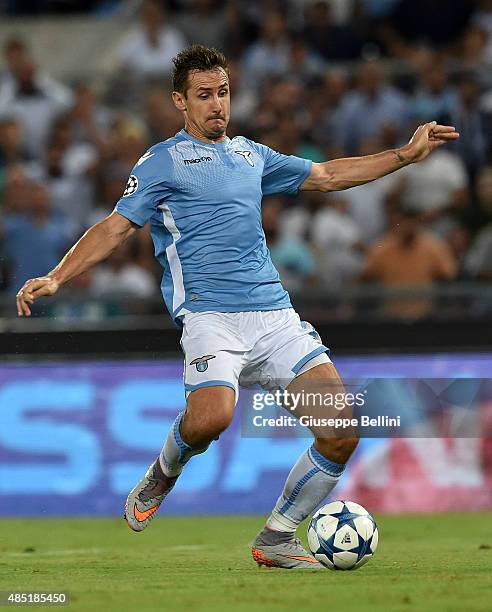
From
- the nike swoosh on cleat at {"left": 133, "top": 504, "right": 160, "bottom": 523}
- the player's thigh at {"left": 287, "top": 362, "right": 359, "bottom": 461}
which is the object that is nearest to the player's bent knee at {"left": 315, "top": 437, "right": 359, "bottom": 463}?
the player's thigh at {"left": 287, "top": 362, "right": 359, "bottom": 461}

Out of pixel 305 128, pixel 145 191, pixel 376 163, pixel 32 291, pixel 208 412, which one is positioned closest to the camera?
pixel 32 291

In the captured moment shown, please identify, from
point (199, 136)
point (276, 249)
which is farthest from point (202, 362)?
point (276, 249)

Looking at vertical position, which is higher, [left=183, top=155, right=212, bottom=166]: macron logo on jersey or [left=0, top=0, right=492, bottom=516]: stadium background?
[left=183, top=155, right=212, bottom=166]: macron logo on jersey

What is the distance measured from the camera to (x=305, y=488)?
24.7ft

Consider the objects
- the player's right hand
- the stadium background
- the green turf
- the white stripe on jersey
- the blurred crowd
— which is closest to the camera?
the green turf

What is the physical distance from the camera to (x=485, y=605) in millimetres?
5980

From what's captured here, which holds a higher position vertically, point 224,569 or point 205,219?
point 205,219

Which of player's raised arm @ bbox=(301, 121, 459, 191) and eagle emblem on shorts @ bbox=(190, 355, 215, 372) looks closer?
eagle emblem on shorts @ bbox=(190, 355, 215, 372)

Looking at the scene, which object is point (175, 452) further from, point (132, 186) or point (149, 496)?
point (132, 186)

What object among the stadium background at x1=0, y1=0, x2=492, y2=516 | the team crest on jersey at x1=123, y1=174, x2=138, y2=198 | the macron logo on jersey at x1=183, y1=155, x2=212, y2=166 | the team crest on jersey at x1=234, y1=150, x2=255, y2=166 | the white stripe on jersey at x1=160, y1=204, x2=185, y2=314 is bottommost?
the stadium background at x1=0, y1=0, x2=492, y2=516

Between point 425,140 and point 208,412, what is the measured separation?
77.0 inches

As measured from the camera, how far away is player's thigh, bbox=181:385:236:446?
7.29 m

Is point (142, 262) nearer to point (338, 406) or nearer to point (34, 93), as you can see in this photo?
point (34, 93)

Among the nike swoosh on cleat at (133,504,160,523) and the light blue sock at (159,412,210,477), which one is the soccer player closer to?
the light blue sock at (159,412,210,477)
